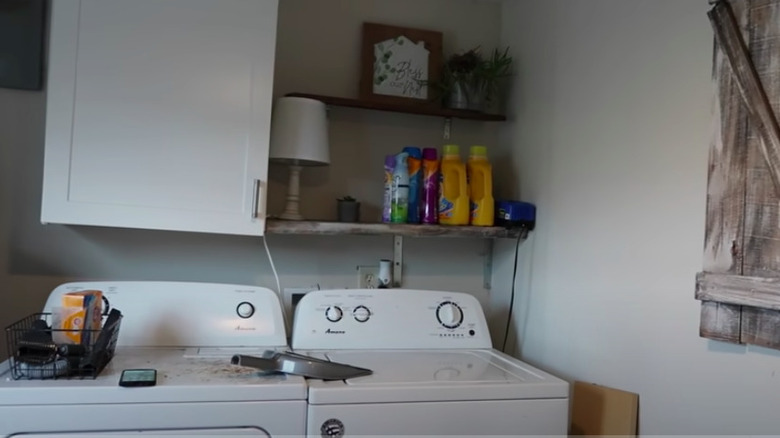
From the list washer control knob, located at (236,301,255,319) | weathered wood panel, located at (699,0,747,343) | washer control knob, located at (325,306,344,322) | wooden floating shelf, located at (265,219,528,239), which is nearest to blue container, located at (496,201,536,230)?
wooden floating shelf, located at (265,219,528,239)

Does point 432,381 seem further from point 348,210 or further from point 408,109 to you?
point 408,109

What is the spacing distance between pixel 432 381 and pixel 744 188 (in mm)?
803

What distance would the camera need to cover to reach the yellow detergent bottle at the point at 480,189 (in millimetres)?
1974

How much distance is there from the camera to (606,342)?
1604 mm

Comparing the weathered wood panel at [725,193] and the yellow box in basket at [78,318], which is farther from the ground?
the weathered wood panel at [725,193]

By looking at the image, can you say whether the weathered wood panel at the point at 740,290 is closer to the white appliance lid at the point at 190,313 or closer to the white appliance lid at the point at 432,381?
the white appliance lid at the point at 432,381

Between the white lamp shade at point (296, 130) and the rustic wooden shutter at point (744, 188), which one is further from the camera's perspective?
the white lamp shade at point (296, 130)

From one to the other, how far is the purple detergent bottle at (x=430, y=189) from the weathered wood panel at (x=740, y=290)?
0.89 m

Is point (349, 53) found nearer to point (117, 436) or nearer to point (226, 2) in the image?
point (226, 2)

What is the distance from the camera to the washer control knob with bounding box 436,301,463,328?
1840mm

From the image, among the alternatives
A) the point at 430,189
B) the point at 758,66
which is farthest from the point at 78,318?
the point at 758,66

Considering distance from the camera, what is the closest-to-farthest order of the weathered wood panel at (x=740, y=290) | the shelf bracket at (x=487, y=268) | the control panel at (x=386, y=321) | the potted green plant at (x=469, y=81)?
the weathered wood panel at (x=740, y=290) → the control panel at (x=386, y=321) → the potted green plant at (x=469, y=81) → the shelf bracket at (x=487, y=268)

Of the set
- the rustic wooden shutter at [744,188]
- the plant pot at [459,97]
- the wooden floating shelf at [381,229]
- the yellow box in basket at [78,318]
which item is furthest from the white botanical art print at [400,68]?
the yellow box in basket at [78,318]

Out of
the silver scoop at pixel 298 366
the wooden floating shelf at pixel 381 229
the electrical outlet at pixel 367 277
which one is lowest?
the silver scoop at pixel 298 366
